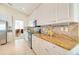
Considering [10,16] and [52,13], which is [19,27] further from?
[52,13]

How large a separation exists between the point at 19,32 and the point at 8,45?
30 centimetres

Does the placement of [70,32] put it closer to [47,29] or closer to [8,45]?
[47,29]

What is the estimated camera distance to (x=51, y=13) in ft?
6.43

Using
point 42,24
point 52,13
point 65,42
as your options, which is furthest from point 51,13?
point 65,42

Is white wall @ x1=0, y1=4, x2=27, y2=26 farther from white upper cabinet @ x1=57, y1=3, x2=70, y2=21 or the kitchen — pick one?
white upper cabinet @ x1=57, y1=3, x2=70, y2=21

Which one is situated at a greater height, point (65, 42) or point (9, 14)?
point (9, 14)

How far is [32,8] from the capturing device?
70.9 inches

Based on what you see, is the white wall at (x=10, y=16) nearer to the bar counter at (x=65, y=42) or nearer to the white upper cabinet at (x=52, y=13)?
the white upper cabinet at (x=52, y=13)

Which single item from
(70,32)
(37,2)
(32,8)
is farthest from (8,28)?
(70,32)

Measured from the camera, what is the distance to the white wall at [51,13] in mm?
1571

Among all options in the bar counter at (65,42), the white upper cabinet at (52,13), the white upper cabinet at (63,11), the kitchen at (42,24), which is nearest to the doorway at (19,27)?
the kitchen at (42,24)

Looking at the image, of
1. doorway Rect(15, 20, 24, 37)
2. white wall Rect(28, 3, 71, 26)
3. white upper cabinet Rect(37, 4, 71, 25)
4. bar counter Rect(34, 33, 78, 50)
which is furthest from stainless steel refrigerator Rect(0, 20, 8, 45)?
bar counter Rect(34, 33, 78, 50)

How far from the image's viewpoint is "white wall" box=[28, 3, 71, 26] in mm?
1571

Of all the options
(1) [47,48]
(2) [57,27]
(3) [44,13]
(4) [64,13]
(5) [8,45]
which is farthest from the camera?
(2) [57,27]
